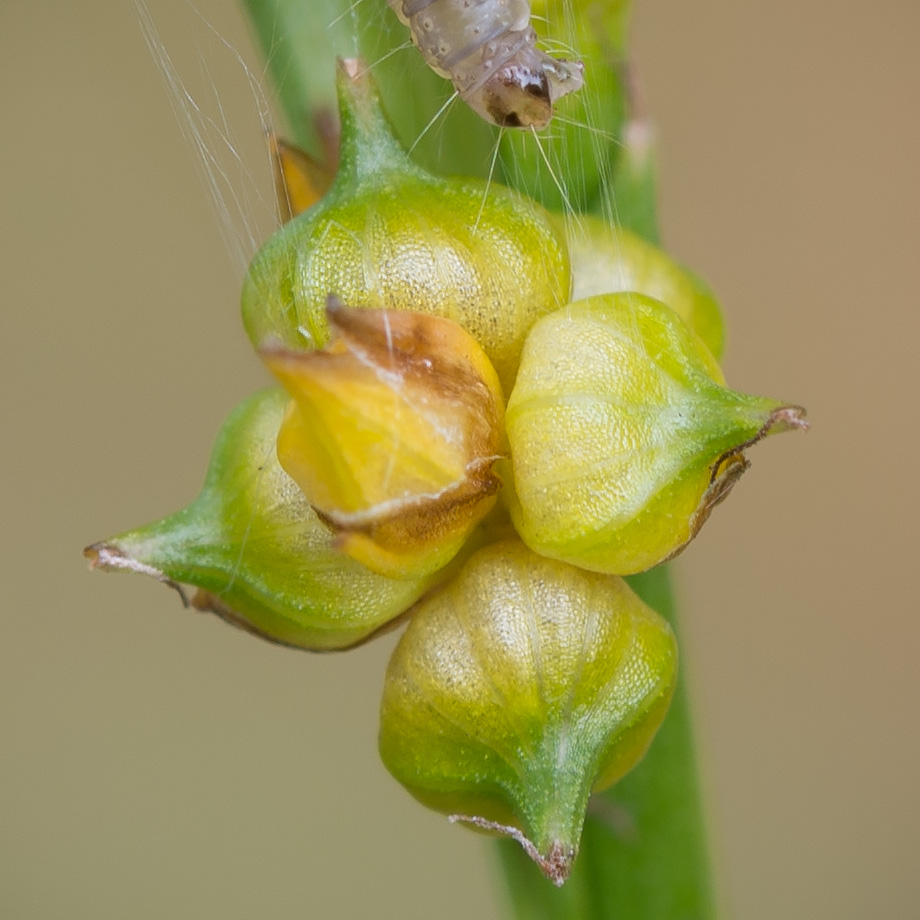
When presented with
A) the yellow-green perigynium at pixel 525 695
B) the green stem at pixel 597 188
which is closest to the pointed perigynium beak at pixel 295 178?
the green stem at pixel 597 188

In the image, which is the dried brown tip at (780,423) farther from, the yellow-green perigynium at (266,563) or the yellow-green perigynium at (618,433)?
the yellow-green perigynium at (266,563)

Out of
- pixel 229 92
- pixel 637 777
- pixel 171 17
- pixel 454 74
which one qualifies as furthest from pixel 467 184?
pixel 171 17

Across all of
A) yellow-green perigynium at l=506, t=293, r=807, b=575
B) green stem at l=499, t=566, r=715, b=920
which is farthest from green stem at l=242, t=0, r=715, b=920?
yellow-green perigynium at l=506, t=293, r=807, b=575

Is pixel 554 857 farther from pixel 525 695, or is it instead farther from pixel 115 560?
pixel 115 560

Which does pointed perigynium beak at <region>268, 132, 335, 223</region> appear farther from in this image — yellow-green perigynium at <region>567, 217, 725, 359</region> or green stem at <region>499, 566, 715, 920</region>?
green stem at <region>499, 566, 715, 920</region>

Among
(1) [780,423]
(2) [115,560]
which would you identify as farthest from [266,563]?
(1) [780,423]

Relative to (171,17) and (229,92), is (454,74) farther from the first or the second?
(171,17)

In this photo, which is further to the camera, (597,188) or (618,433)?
(597,188)
